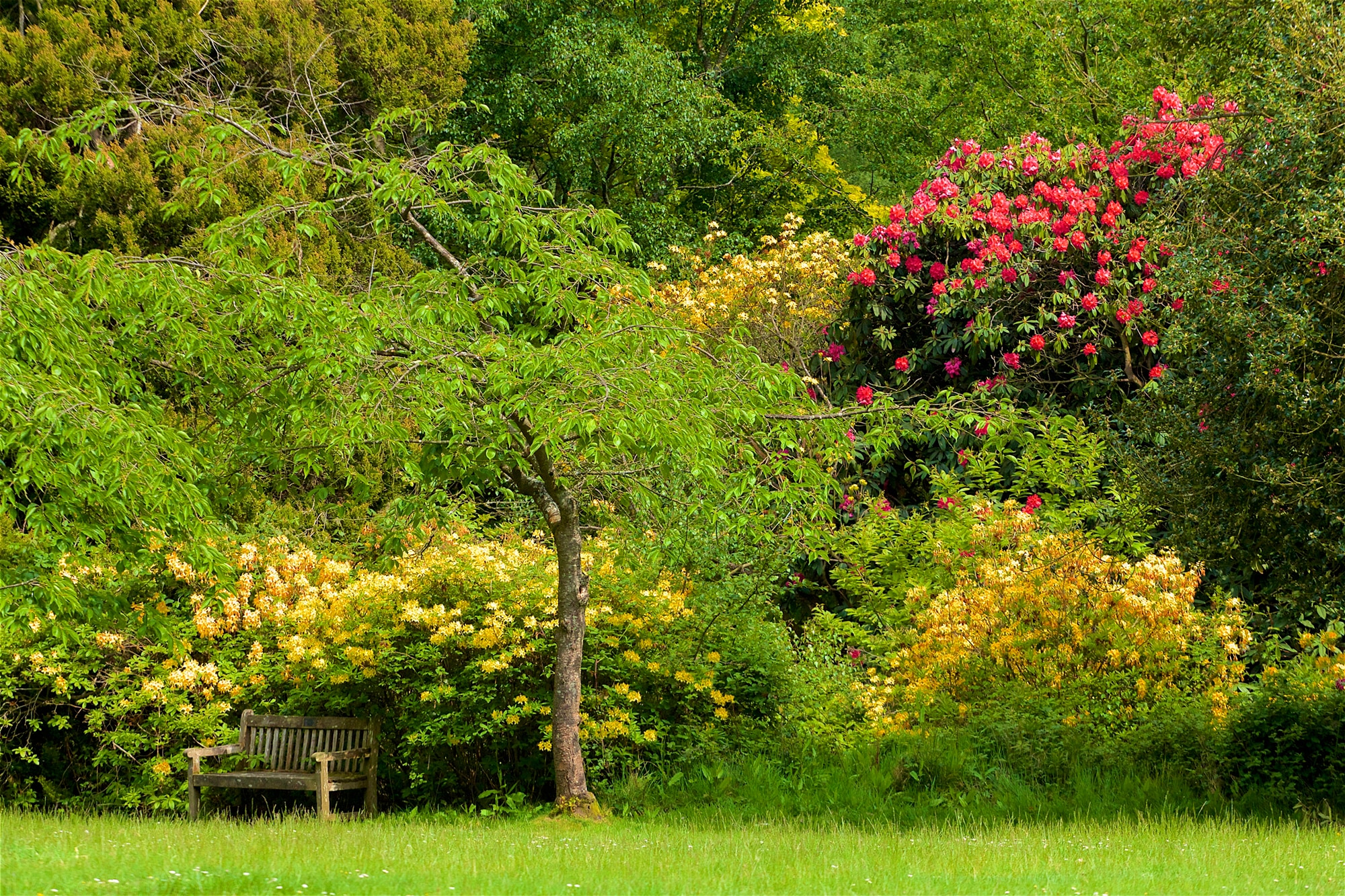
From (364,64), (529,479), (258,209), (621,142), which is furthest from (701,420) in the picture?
(621,142)

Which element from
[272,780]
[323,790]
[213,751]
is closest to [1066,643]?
[323,790]

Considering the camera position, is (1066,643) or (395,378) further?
(1066,643)

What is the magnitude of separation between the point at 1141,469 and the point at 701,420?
9.31 feet

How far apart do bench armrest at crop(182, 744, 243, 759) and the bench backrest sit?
54 mm

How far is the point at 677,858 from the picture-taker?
606 cm

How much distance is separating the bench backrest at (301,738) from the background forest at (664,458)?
9.7 inches

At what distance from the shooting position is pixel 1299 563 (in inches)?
265

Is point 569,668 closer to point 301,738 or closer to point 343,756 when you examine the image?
point 343,756

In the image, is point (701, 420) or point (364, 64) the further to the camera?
point (364, 64)

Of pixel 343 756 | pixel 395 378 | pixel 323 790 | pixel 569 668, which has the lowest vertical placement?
pixel 323 790

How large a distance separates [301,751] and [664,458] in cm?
367

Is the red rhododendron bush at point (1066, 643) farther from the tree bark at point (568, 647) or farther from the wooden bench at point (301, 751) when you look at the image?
the wooden bench at point (301, 751)

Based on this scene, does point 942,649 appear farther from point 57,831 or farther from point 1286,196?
point 57,831

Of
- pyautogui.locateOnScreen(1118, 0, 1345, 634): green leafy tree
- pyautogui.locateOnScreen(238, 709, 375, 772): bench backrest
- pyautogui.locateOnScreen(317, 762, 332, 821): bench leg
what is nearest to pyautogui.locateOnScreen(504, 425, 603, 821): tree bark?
pyautogui.locateOnScreen(317, 762, 332, 821): bench leg
